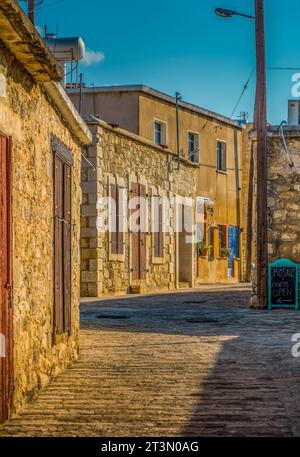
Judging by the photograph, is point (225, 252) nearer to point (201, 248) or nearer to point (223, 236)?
point (223, 236)

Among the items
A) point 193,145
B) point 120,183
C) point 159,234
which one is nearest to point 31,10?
point 120,183

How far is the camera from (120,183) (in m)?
20.1

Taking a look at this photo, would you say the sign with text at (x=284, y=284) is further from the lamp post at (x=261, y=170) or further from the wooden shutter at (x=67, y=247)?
the wooden shutter at (x=67, y=247)

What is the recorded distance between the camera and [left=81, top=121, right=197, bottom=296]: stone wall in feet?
61.2

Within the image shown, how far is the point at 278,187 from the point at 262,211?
0.78m

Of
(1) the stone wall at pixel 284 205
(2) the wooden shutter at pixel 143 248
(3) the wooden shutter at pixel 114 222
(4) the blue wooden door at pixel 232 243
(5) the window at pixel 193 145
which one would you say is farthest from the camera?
(4) the blue wooden door at pixel 232 243

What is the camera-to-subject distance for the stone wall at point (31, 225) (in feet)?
19.1

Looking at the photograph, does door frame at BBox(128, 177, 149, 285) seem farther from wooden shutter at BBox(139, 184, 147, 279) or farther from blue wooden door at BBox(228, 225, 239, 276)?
blue wooden door at BBox(228, 225, 239, 276)

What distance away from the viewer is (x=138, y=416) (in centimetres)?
577

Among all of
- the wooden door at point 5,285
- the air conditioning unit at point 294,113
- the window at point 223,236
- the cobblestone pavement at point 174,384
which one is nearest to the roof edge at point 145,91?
the window at point 223,236

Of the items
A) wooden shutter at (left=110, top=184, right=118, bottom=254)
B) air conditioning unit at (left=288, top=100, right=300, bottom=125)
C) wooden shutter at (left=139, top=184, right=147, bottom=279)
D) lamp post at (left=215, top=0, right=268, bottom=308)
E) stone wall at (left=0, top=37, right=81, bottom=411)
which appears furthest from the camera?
A: wooden shutter at (left=139, top=184, right=147, bottom=279)

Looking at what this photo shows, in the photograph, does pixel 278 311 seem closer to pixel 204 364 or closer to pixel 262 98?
pixel 262 98

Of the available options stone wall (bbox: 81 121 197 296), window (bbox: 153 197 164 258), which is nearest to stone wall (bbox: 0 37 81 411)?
stone wall (bbox: 81 121 197 296)

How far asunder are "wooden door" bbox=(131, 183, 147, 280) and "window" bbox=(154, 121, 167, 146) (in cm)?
622
